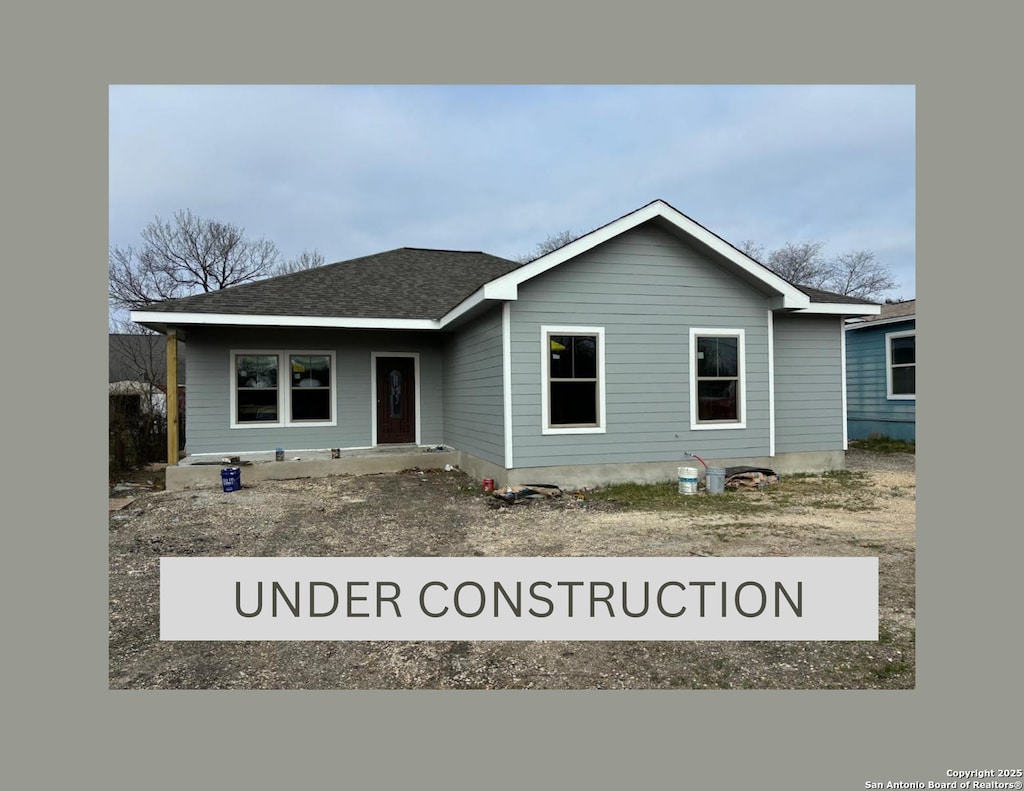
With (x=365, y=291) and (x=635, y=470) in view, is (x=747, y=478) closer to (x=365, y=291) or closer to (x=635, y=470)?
(x=635, y=470)

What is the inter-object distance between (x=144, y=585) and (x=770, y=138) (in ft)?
77.6

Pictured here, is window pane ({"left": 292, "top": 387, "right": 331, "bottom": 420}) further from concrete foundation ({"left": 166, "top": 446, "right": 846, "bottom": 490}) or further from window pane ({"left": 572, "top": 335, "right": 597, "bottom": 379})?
window pane ({"left": 572, "top": 335, "right": 597, "bottom": 379})

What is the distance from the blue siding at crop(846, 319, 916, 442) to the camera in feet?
43.0

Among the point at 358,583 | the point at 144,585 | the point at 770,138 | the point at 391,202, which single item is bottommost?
the point at 144,585

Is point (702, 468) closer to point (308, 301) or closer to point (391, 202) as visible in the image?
point (308, 301)

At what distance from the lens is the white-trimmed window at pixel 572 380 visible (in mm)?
8305

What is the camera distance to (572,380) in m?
8.44

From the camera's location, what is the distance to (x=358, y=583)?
10.9 ft

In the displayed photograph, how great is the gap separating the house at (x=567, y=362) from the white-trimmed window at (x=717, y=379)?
0.02 metres

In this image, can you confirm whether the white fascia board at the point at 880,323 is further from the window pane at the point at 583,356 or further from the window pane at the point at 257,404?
the window pane at the point at 257,404

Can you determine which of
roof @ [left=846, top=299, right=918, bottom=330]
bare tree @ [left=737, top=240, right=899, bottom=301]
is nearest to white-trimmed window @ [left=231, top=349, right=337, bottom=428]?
roof @ [left=846, top=299, right=918, bottom=330]

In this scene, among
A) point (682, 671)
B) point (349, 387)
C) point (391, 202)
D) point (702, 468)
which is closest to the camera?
point (682, 671)

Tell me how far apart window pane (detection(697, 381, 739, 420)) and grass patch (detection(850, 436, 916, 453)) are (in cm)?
602

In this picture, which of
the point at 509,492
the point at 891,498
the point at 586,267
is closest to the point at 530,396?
the point at 509,492
